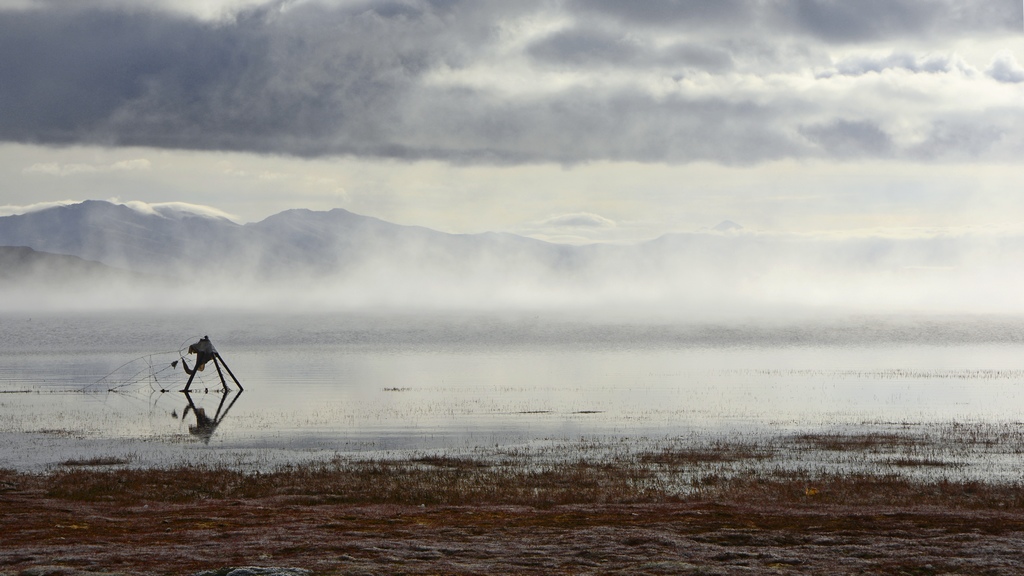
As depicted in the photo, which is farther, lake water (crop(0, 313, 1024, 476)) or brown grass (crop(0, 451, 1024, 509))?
lake water (crop(0, 313, 1024, 476))

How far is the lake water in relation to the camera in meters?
43.5

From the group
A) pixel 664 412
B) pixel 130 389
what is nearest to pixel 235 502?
pixel 664 412

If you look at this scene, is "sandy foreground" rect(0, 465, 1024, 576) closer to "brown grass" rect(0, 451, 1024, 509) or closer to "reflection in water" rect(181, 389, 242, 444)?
"brown grass" rect(0, 451, 1024, 509)

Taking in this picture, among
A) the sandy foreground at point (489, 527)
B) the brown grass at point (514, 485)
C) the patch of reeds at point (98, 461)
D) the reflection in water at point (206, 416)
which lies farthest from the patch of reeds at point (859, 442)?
the patch of reeds at point (98, 461)

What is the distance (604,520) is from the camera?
24.5 metres

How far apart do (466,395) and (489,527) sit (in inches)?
1581

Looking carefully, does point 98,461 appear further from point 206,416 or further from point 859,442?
point 859,442

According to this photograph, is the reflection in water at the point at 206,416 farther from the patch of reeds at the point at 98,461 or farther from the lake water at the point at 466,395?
the patch of reeds at the point at 98,461

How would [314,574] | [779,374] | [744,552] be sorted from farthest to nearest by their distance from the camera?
[779,374], [744,552], [314,574]

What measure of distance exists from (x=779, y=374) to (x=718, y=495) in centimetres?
5338

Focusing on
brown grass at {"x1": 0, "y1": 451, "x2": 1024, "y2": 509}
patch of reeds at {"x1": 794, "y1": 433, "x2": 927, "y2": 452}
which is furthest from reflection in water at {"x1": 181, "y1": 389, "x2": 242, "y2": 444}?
patch of reeds at {"x1": 794, "y1": 433, "x2": 927, "y2": 452}

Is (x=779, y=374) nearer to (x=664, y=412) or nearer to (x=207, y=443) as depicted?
(x=664, y=412)

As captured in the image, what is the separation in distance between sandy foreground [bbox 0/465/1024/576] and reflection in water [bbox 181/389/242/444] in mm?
14053

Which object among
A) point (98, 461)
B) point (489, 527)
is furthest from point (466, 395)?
point (489, 527)
